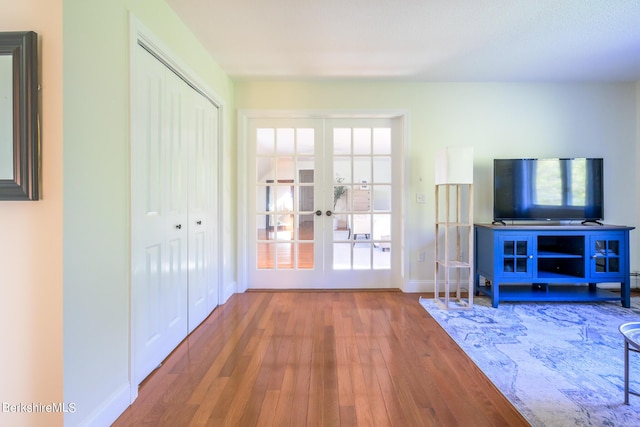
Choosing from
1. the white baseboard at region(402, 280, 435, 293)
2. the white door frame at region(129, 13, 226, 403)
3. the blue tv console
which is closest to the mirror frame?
the white door frame at region(129, 13, 226, 403)

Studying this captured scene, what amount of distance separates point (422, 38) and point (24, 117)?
258cm

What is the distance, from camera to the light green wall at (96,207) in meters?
1.20

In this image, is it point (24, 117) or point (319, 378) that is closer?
point (24, 117)

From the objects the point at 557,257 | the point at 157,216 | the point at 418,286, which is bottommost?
the point at 418,286

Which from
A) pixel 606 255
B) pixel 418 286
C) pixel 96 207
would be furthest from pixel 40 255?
pixel 606 255

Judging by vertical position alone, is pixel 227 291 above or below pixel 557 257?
below

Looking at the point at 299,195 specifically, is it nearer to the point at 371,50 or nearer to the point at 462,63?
the point at 371,50

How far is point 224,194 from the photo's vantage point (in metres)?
2.99

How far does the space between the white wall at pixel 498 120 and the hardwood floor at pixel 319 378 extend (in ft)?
4.31

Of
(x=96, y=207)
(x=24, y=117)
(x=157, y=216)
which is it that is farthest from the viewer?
(x=157, y=216)

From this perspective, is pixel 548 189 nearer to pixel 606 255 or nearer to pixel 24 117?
pixel 606 255

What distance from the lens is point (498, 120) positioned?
11.0 ft

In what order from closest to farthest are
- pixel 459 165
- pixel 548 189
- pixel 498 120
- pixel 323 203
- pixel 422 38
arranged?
pixel 422 38 → pixel 459 165 → pixel 548 189 → pixel 498 120 → pixel 323 203

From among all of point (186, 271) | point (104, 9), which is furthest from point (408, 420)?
point (104, 9)
